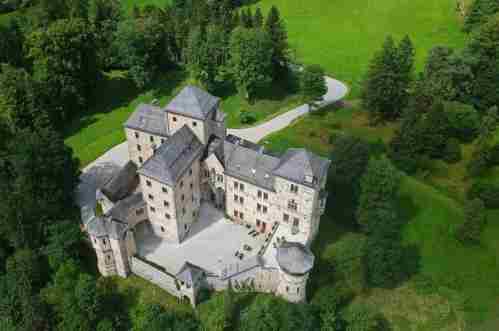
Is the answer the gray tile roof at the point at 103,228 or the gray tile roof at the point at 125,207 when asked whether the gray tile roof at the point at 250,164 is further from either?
the gray tile roof at the point at 103,228

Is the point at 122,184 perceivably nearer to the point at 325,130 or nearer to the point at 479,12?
the point at 325,130

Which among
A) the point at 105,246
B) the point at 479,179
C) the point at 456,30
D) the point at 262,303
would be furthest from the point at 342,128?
the point at 456,30

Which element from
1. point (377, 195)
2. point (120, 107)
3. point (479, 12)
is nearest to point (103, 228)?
point (377, 195)

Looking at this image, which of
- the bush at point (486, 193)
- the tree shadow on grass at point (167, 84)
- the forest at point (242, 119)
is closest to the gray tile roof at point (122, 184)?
the forest at point (242, 119)

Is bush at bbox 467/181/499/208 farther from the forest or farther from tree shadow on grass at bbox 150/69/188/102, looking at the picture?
tree shadow on grass at bbox 150/69/188/102

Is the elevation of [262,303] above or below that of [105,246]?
below

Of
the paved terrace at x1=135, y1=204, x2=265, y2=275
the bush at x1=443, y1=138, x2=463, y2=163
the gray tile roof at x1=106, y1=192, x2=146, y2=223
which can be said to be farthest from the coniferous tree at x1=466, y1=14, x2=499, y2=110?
the gray tile roof at x1=106, y1=192, x2=146, y2=223

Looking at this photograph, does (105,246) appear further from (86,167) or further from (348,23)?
(348,23)
